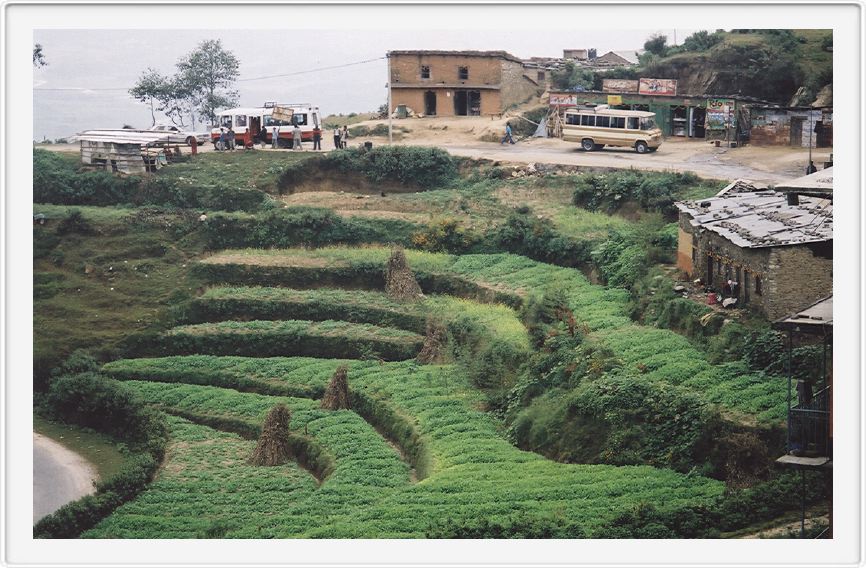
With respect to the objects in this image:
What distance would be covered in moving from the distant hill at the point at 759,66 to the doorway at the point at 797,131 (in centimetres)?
→ 332

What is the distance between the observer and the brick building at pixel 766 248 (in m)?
32.3

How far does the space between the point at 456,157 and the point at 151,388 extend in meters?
15.2

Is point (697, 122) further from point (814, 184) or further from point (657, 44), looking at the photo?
point (814, 184)

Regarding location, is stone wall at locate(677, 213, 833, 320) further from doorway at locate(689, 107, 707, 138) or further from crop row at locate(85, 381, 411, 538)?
doorway at locate(689, 107, 707, 138)

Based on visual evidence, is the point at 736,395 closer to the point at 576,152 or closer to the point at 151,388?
the point at 151,388

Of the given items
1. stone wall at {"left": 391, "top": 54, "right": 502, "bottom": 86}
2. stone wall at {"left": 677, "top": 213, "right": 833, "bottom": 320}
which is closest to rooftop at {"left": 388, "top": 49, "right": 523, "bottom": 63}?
stone wall at {"left": 391, "top": 54, "right": 502, "bottom": 86}

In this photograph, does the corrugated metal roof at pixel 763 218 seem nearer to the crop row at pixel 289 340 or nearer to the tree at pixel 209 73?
the crop row at pixel 289 340

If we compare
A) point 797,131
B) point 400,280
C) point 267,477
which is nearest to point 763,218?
point 400,280

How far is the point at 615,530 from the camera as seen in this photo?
28.1 metres

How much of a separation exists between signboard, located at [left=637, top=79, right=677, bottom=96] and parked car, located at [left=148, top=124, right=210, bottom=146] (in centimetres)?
1504

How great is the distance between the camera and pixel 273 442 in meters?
34.3

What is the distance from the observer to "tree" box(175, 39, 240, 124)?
57250mm

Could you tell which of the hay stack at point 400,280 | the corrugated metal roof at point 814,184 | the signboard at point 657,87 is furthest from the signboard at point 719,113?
the corrugated metal roof at point 814,184

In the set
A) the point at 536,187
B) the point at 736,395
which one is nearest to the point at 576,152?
the point at 536,187
